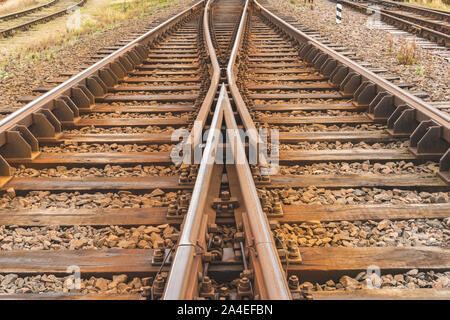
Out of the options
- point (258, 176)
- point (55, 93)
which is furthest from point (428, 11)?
point (258, 176)

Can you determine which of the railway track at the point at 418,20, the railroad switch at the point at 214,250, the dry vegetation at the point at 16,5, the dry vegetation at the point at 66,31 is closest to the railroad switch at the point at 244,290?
the railroad switch at the point at 214,250

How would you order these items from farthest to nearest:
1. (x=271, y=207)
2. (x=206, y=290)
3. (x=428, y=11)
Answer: (x=428, y=11) < (x=271, y=207) < (x=206, y=290)

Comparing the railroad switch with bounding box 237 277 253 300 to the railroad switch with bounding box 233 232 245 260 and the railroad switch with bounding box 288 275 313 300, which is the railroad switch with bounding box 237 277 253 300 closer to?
the railroad switch with bounding box 288 275 313 300

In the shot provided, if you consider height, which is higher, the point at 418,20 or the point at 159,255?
the point at 418,20

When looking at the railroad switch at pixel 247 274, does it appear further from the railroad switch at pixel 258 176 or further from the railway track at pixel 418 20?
the railway track at pixel 418 20

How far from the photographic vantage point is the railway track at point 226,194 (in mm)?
2332

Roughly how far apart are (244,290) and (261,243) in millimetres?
229

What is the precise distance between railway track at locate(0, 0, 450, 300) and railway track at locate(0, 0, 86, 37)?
10502mm

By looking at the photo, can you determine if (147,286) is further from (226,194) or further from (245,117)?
(245,117)

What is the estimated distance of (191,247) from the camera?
2.12 m

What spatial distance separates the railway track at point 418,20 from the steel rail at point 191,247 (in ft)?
28.6

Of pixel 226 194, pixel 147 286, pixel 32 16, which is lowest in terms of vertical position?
pixel 147 286

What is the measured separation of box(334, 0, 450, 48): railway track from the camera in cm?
1062
